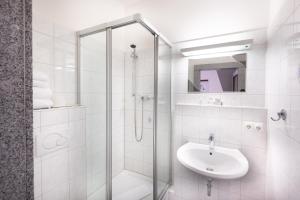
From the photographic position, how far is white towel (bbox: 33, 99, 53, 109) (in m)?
1.05

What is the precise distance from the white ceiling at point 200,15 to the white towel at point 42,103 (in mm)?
1490

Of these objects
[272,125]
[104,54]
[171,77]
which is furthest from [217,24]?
[104,54]

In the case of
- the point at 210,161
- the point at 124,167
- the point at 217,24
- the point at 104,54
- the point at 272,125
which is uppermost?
the point at 217,24

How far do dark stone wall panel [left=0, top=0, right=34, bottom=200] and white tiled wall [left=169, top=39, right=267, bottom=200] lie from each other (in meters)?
1.62

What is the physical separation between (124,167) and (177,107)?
39.1 inches

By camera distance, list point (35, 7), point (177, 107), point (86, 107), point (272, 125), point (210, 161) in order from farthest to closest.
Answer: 1. point (177, 107)
2. point (210, 161)
3. point (86, 107)
4. point (272, 125)
5. point (35, 7)

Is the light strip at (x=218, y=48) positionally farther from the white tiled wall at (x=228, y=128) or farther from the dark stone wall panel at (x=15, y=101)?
the dark stone wall panel at (x=15, y=101)

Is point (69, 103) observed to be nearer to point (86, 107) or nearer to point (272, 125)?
point (86, 107)

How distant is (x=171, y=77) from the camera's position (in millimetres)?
1938

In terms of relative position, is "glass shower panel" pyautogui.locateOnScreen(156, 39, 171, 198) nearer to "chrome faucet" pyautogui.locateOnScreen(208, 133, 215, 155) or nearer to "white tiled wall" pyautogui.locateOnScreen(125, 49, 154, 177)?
"white tiled wall" pyautogui.locateOnScreen(125, 49, 154, 177)

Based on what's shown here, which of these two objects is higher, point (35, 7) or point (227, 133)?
point (35, 7)

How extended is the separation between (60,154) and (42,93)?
0.51 m

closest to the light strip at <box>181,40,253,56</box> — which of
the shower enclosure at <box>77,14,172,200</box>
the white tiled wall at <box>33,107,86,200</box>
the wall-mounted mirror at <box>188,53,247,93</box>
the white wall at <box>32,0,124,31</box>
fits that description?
the wall-mounted mirror at <box>188,53,247,93</box>

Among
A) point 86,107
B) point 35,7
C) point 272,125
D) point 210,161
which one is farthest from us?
point 210,161
